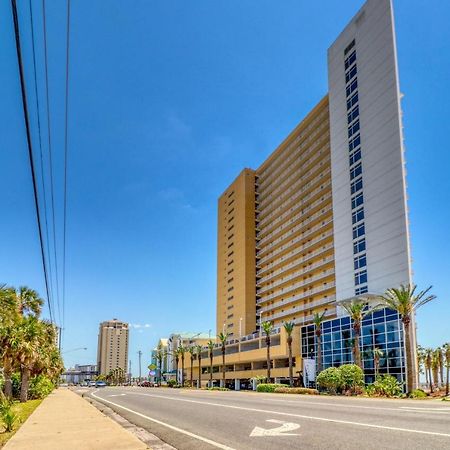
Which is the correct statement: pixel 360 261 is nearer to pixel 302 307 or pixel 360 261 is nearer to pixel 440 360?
pixel 302 307

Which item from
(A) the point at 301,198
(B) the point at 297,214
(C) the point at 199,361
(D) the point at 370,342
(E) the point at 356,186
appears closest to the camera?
(D) the point at 370,342

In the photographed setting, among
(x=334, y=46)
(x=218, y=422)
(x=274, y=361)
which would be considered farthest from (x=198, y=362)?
(x=218, y=422)

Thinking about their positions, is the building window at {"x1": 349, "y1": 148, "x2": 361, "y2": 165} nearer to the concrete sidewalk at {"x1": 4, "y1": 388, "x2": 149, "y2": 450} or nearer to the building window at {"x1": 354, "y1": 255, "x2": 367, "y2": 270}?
the building window at {"x1": 354, "y1": 255, "x2": 367, "y2": 270}

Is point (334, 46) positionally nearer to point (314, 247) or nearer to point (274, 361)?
point (314, 247)

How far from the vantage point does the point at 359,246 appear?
71000 mm

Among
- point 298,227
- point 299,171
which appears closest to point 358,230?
point 298,227

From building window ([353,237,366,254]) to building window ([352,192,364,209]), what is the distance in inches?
219

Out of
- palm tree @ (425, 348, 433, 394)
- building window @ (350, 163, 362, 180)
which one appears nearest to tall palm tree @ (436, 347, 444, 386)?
palm tree @ (425, 348, 433, 394)

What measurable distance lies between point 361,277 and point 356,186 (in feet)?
46.8

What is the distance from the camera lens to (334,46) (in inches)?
3415

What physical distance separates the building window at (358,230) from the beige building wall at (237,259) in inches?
1648

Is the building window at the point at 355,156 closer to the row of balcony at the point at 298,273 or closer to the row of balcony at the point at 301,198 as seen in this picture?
the row of balcony at the point at 301,198

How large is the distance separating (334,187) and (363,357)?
30.0 metres

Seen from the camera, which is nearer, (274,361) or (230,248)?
(274,361)
